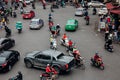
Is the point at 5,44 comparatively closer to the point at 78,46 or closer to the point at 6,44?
the point at 6,44

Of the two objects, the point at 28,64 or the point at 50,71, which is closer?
the point at 50,71

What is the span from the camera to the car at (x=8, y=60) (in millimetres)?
25500

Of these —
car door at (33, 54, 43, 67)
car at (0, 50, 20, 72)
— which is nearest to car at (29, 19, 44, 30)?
car at (0, 50, 20, 72)

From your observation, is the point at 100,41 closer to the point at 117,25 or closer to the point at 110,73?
the point at 117,25

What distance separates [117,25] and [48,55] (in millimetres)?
15880


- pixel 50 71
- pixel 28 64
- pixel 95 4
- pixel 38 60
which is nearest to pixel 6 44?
pixel 28 64

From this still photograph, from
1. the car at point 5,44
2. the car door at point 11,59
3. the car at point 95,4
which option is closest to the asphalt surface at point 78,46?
the car door at point 11,59

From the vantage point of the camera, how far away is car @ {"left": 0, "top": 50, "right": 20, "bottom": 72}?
25500 mm

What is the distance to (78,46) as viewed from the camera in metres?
33.7

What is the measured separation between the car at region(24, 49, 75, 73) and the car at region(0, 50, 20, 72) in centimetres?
124

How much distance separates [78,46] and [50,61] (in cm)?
868

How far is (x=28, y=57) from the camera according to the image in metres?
26.7

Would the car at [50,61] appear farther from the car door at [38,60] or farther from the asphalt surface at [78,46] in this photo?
the asphalt surface at [78,46]

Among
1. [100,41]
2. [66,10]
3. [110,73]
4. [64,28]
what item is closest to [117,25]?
[100,41]
